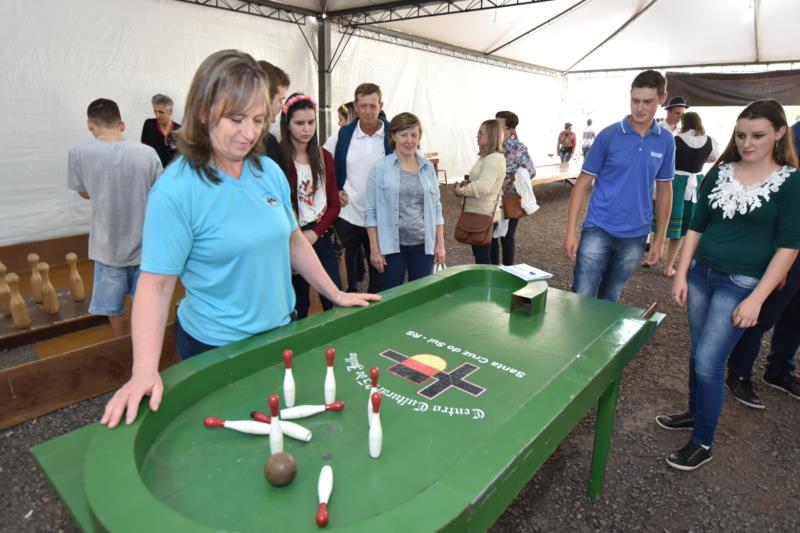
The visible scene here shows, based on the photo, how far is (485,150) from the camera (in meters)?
4.26

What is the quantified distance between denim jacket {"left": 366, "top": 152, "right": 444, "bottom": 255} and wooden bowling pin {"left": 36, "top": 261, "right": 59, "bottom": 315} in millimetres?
2278

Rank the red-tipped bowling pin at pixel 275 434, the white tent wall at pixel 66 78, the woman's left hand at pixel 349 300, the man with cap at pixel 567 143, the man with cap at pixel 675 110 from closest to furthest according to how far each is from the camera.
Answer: the red-tipped bowling pin at pixel 275 434, the woman's left hand at pixel 349 300, the white tent wall at pixel 66 78, the man with cap at pixel 675 110, the man with cap at pixel 567 143

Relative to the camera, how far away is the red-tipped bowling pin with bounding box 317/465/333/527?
1.03 meters

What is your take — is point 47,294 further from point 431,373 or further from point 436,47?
point 436,47

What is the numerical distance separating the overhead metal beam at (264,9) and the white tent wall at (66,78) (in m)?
0.15

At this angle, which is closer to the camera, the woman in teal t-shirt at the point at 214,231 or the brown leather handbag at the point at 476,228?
the woman in teal t-shirt at the point at 214,231

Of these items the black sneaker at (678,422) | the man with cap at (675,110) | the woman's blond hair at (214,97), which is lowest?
the black sneaker at (678,422)

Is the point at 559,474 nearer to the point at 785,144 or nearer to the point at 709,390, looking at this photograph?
the point at 709,390

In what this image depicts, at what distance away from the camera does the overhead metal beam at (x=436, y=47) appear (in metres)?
8.50

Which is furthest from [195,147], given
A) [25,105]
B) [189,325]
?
[25,105]

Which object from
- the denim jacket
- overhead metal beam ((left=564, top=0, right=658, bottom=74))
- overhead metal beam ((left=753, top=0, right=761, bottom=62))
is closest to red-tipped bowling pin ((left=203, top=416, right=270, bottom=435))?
the denim jacket

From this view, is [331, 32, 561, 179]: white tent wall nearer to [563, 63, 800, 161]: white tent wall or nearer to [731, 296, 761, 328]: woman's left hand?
[563, 63, 800, 161]: white tent wall

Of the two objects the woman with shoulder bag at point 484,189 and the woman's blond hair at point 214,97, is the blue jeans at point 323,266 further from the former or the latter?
the woman's blond hair at point 214,97

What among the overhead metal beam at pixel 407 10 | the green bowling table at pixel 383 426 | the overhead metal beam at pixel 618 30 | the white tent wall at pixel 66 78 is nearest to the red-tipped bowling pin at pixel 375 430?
the green bowling table at pixel 383 426
